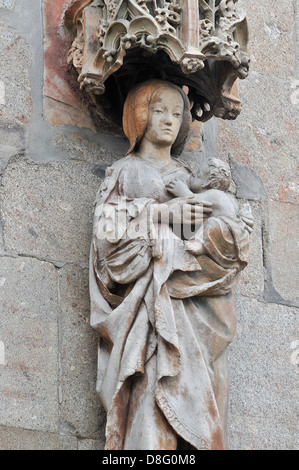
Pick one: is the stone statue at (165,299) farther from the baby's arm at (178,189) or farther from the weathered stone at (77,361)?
the weathered stone at (77,361)

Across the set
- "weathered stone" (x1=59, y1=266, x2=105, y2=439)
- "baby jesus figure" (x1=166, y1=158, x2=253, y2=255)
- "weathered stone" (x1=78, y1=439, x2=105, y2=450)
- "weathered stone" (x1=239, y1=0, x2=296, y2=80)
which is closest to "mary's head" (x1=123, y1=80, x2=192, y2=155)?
"baby jesus figure" (x1=166, y1=158, x2=253, y2=255)

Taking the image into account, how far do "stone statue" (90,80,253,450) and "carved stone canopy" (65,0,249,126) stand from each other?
27 cm

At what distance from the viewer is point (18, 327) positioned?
5.01m

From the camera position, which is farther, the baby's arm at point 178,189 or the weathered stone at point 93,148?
the weathered stone at point 93,148

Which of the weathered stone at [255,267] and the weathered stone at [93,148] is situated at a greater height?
the weathered stone at [93,148]

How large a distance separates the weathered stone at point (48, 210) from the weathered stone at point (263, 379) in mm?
678

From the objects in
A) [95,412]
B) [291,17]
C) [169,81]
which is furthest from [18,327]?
[291,17]

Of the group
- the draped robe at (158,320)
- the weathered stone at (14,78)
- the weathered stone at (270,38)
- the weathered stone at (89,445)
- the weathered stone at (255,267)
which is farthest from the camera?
the weathered stone at (270,38)

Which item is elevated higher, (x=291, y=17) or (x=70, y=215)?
(x=291, y=17)

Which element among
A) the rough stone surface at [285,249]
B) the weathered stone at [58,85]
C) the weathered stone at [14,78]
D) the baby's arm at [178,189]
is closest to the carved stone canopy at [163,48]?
the weathered stone at [58,85]

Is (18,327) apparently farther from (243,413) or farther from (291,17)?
(291,17)

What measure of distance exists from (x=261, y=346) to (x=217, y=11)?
1.25 m

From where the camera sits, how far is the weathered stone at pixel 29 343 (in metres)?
4.89

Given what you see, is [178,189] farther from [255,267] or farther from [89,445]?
[89,445]
